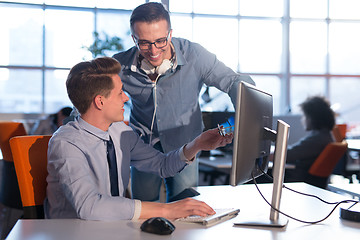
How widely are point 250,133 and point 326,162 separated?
7.49 ft

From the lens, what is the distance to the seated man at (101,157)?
1.24 meters

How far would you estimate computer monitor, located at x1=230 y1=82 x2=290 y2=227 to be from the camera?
1.07 meters

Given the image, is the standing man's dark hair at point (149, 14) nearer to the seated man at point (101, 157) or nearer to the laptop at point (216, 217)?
the seated man at point (101, 157)

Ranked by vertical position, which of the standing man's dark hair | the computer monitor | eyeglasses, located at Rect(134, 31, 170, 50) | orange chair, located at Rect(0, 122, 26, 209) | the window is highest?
the window

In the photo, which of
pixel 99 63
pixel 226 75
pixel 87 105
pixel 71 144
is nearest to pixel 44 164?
pixel 71 144

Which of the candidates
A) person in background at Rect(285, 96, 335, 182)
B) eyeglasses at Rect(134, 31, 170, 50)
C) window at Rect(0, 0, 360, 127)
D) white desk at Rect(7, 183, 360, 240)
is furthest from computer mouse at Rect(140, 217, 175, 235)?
window at Rect(0, 0, 360, 127)

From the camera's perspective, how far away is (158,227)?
3.47 ft

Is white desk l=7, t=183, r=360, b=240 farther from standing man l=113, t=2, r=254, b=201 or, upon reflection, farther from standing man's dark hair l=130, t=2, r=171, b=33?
standing man's dark hair l=130, t=2, r=171, b=33

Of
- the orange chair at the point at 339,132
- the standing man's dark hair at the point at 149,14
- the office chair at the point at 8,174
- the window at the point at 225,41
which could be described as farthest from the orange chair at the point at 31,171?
the window at the point at 225,41

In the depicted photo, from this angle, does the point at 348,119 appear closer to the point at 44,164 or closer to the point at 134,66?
the point at 134,66

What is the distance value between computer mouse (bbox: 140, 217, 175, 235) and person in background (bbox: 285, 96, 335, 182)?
2.37 metres

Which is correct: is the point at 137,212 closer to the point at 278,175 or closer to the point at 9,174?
the point at 278,175

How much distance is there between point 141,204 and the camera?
1.25m

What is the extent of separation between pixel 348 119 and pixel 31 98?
228 inches
